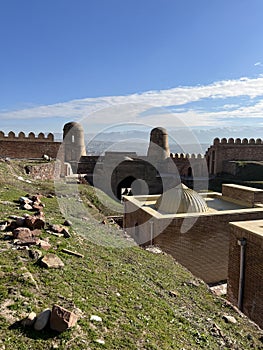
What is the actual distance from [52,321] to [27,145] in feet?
60.2

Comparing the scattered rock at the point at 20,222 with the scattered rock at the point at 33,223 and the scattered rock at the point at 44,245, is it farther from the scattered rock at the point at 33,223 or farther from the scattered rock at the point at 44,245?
the scattered rock at the point at 44,245

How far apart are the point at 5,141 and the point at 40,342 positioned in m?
18.4

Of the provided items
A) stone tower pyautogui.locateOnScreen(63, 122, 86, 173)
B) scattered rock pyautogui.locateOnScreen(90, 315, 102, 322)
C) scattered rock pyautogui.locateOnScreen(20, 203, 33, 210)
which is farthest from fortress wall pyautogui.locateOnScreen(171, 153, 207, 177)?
scattered rock pyautogui.locateOnScreen(90, 315, 102, 322)

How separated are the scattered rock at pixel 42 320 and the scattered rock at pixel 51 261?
2.83 feet

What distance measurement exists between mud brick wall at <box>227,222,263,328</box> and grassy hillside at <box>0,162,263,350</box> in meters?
2.11

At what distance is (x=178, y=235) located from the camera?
302 inches

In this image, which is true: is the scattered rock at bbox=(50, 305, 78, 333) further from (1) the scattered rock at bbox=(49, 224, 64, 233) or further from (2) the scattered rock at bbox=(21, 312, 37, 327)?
(1) the scattered rock at bbox=(49, 224, 64, 233)

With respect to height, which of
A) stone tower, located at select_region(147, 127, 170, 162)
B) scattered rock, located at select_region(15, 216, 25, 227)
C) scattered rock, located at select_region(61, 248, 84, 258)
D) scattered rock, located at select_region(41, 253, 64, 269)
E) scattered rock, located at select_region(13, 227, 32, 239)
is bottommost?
scattered rock, located at select_region(61, 248, 84, 258)

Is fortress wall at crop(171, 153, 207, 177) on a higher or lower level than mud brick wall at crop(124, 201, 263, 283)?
higher

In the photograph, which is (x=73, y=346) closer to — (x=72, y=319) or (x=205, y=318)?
(x=72, y=319)

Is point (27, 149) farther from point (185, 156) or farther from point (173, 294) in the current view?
point (173, 294)

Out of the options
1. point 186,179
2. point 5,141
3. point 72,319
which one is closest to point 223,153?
point 186,179

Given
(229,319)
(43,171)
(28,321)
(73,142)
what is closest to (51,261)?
(28,321)

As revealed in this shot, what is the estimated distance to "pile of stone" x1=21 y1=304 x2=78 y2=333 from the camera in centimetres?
205
